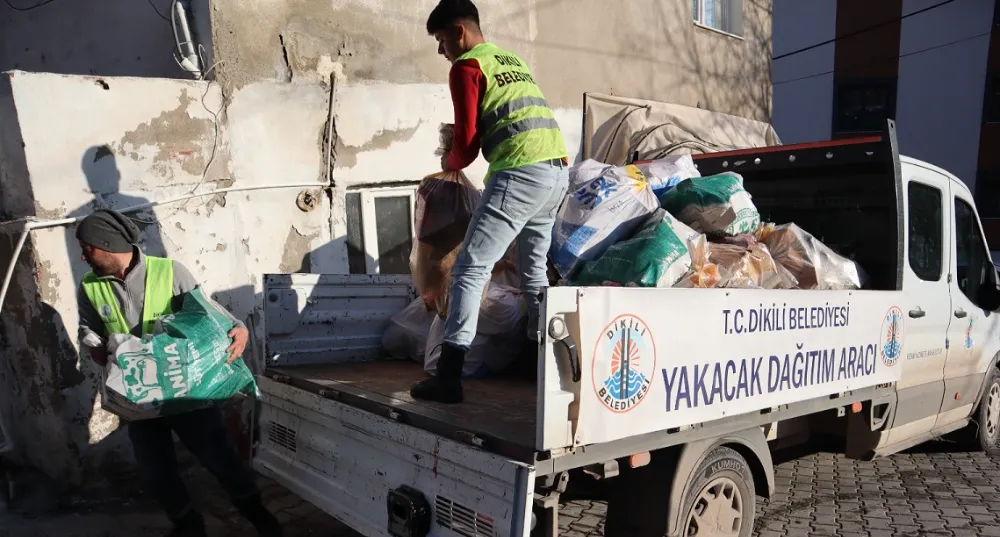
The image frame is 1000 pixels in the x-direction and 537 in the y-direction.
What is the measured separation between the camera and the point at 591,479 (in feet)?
9.02

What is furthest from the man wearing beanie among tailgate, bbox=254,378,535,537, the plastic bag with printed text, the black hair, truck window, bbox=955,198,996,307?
truck window, bbox=955,198,996,307

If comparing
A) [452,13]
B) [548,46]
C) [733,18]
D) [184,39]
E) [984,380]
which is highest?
[733,18]

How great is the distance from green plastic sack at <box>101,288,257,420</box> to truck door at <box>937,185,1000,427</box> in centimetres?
426

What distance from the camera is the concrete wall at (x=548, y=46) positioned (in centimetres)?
531

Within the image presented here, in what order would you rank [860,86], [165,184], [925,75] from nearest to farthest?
[165,184], [925,75], [860,86]

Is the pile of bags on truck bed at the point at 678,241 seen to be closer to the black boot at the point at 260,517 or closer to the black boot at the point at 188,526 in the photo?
the black boot at the point at 260,517

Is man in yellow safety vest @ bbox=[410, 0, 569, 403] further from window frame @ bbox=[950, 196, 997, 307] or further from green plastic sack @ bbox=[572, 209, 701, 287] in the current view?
window frame @ bbox=[950, 196, 997, 307]

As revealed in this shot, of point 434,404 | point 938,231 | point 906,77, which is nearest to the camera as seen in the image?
point 434,404

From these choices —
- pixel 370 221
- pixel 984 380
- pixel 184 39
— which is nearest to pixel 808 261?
pixel 984 380

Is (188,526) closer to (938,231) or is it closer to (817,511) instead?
(817,511)

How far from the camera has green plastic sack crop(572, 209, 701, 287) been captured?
3.09 metres

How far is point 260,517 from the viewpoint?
140 inches

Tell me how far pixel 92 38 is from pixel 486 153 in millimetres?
4611

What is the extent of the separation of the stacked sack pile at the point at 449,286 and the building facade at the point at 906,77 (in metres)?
17.7
